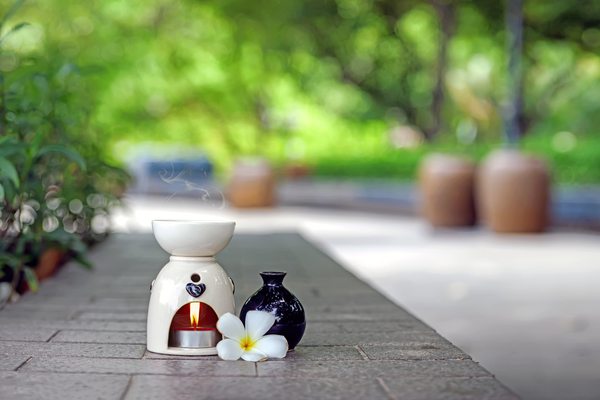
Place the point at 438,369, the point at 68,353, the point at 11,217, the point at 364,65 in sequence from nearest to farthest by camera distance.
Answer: the point at 438,369, the point at 68,353, the point at 11,217, the point at 364,65

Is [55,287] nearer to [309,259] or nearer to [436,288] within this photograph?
[309,259]

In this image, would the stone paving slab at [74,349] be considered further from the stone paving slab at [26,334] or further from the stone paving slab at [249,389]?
the stone paving slab at [249,389]

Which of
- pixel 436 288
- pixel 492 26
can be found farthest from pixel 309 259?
pixel 492 26

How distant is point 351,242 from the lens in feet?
37.3

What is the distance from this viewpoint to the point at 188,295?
10.5 ft

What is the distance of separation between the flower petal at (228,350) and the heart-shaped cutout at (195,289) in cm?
18

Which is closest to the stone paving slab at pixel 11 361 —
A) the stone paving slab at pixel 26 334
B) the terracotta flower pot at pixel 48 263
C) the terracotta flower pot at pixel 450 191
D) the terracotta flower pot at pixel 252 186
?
the stone paving slab at pixel 26 334

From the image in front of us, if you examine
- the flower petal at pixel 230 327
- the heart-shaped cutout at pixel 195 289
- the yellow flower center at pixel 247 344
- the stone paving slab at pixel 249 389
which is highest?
the heart-shaped cutout at pixel 195 289

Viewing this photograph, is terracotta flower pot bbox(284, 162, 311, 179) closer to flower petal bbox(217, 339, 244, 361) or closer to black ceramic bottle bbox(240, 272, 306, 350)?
black ceramic bottle bbox(240, 272, 306, 350)

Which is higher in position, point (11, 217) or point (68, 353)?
point (11, 217)

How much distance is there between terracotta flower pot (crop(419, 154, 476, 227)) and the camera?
44.9 feet

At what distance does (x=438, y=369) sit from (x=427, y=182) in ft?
36.5

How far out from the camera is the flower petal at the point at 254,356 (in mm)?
3090

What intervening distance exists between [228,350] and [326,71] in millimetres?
22018
